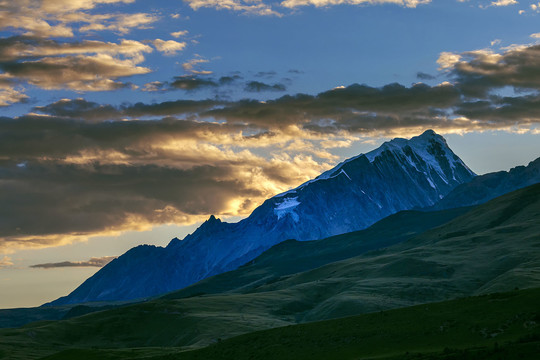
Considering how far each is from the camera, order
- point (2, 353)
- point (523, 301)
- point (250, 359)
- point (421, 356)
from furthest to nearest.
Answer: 1. point (2, 353)
2. point (250, 359)
3. point (523, 301)
4. point (421, 356)

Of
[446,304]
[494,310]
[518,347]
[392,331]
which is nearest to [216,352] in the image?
[392,331]

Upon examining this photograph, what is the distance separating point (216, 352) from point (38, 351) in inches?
4421

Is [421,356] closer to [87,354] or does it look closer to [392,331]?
[392,331]

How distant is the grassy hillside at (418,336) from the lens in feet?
220

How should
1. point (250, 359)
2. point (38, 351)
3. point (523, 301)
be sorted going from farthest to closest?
point (38, 351) → point (250, 359) → point (523, 301)

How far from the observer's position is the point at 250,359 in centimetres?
9062

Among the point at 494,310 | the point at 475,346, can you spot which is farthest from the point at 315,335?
the point at 475,346

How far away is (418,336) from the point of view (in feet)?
268

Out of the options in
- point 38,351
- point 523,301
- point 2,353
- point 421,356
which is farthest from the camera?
point 38,351

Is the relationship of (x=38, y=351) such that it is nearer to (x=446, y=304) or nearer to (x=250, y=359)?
(x=250, y=359)

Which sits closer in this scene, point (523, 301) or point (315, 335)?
point (523, 301)

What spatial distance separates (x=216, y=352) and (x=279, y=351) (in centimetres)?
1191

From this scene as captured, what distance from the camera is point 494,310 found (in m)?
83.0

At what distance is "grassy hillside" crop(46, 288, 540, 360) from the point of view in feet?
220
